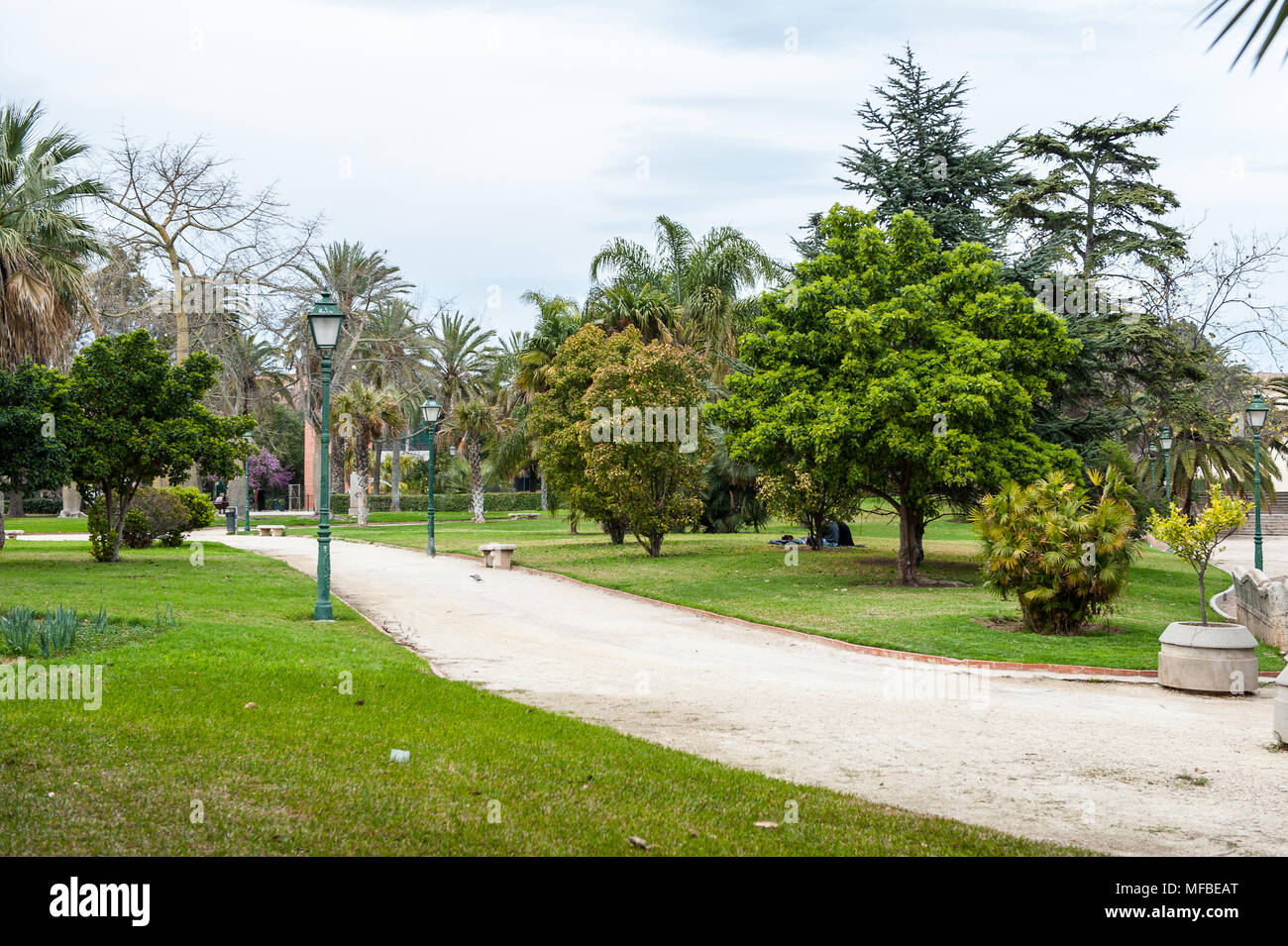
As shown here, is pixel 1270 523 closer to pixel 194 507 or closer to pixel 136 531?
pixel 194 507

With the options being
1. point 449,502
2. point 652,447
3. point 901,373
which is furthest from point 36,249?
point 449,502

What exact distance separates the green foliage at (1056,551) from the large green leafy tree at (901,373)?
4.77 m

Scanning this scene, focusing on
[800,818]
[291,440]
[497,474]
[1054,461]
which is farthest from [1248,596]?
[291,440]

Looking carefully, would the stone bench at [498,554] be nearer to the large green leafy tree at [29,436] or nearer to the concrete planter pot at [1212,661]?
the large green leafy tree at [29,436]

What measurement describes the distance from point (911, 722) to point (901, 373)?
12.5 m

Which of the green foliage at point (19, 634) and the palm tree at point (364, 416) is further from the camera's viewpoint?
the palm tree at point (364, 416)

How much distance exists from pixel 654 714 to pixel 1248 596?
12759 mm

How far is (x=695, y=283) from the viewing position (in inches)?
1531

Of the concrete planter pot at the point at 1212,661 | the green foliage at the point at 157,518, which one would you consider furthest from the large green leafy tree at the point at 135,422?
the concrete planter pot at the point at 1212,661

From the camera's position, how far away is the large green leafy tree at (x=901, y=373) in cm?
2089

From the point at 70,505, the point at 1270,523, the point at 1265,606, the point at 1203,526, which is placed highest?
the point at 1203,526

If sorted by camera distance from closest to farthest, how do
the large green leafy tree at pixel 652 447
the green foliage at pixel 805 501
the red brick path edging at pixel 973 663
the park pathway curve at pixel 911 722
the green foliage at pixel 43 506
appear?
the park pathway curve at pixel 911 722 → the red brick path edging at pixel 973 663 → the large green leafy tree at pixel 652 447 → the green foliage at pixel 805 501 → the green foliage at pixel 43 506

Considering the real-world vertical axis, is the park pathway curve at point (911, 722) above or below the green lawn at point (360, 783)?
below

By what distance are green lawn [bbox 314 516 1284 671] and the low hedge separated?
21199 millimetres
